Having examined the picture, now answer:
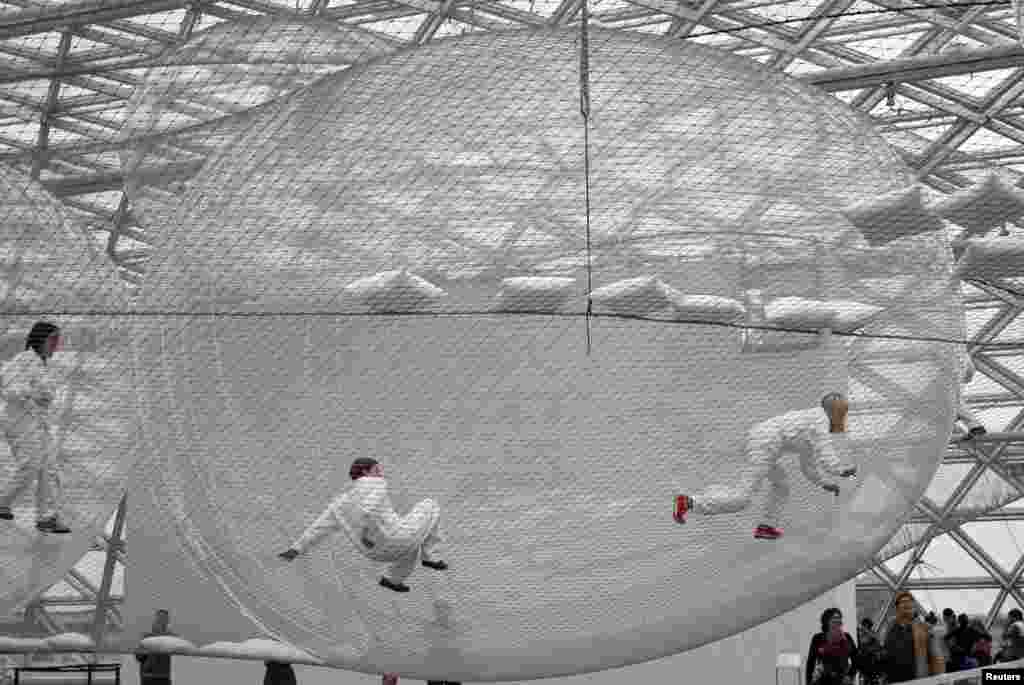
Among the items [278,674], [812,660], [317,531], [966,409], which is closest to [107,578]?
[278,674]

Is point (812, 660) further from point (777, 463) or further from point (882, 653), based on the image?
point (777, 463)

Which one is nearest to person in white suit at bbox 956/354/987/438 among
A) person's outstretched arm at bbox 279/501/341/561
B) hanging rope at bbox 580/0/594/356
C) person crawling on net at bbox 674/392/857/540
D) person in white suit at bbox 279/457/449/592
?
person crawling on net at bbox 674/392/857/540

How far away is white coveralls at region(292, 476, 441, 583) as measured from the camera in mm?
6230

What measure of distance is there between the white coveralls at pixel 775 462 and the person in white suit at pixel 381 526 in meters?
1.07

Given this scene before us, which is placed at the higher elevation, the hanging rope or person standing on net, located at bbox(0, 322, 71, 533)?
the hanging rope

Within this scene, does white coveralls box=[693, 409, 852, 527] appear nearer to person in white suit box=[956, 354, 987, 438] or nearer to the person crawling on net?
the person crawling on net

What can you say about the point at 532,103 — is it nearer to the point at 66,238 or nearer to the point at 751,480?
the point at 751,480

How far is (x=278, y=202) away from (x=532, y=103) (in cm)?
113

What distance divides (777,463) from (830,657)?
13.0 ft

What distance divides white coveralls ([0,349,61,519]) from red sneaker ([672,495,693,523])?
3.11 meters

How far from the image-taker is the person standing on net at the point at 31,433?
745cm

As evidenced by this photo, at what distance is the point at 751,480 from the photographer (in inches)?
249

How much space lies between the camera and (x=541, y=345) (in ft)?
20.9

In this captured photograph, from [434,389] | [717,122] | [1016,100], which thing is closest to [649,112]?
[717,122]
